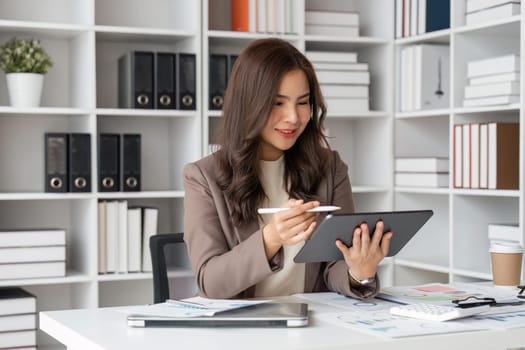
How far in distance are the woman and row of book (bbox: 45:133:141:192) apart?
1.21m

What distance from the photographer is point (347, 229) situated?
6.17 feet

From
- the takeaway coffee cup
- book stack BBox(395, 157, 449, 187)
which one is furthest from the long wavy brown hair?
book stack BBox(395, 157, 449, 187)

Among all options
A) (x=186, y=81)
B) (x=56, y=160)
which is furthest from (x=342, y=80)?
(x=56, y=160)

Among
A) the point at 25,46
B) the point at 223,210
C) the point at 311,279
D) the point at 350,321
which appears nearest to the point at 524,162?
the point at 311,279

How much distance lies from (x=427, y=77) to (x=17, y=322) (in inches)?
80.4

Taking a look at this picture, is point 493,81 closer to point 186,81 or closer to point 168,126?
point 186,81

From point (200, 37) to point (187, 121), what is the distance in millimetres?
365

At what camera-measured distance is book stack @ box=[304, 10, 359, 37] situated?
3.94 metres

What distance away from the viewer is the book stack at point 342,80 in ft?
12.7

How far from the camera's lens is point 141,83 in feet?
11.6

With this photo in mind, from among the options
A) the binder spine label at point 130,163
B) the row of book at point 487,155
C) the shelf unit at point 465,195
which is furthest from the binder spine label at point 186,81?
the row of book at point 487,155

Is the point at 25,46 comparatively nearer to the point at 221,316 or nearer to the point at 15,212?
the point at 15,212

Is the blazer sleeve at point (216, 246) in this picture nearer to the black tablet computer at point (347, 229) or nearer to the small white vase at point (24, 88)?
the black tablet computer at point (347, 229)

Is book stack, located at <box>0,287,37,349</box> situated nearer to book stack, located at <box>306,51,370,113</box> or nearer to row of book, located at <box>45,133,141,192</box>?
row of book, located at <box>45,133,141,192</box>
